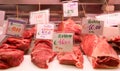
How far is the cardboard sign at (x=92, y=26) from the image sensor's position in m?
1.72

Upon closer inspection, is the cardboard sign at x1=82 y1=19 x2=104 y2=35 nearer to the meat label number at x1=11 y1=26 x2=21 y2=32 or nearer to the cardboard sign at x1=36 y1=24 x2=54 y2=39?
the cardboard sign at x1=36 y1=24 x2=54 y2=39

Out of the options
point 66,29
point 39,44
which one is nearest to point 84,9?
point 66,29

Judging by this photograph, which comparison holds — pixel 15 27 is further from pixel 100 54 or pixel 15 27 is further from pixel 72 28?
pixel 100 54

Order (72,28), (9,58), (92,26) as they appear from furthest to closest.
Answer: (72,28)
(92,26)
(9,58)

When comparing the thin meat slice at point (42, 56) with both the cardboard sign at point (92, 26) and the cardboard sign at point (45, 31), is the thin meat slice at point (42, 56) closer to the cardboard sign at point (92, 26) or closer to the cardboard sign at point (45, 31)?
the cardboard sign at point (45, 31)

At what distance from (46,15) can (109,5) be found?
0.85m

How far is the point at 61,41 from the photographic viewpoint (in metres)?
1.55

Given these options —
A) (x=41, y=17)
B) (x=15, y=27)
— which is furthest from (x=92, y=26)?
(x=15, y=27)

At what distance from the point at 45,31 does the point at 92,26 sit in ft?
1.23

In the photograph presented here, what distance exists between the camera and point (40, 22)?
1.91 metres

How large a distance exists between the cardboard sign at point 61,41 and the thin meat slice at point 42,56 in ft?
0.32

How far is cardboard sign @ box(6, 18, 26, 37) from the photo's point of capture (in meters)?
1.69

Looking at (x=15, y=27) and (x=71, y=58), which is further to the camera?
(x=15, y=27)

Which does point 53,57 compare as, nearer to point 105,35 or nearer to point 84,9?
point 105,35
